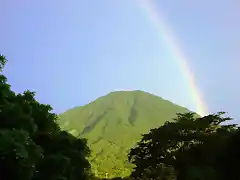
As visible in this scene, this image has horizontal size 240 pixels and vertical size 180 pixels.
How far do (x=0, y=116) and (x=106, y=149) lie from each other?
163123 millimetres

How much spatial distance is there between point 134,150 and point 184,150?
7375 millimetres

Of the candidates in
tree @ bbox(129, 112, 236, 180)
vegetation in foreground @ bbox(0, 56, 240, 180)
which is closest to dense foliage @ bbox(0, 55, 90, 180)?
vegetation in foreground @ bbox(0, 56, 240, 180)

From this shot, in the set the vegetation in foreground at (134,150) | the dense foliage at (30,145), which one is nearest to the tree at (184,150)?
the vegetation in foreground at (134,150)

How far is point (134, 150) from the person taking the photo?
3459 centimetres

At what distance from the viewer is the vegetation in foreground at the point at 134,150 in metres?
20.4

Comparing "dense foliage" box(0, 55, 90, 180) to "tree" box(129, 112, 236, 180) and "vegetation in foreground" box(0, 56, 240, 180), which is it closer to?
"vegetation in foreground" box(0, 56, 240, 180)

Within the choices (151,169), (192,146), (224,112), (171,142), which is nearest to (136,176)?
(151,169)

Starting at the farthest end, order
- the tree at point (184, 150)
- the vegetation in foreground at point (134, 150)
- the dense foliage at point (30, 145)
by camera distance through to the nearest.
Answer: the tree at point (184, 150) < the vegetation in foreground at point (134, 150) < the dense foliage at point (30, 145)

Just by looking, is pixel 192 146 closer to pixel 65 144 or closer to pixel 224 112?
pixel 224 112

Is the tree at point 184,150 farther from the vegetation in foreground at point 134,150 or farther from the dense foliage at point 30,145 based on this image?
the dense foliage at point 30,145

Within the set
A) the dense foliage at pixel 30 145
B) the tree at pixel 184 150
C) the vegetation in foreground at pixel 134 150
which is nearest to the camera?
the dense foliage at pixel 30 145

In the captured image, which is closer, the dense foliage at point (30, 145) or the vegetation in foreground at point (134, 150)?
the dense foliage at point (30, 145)

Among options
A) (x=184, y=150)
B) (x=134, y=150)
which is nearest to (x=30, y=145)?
(x=184, y=150)

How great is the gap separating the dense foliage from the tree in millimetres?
5760
